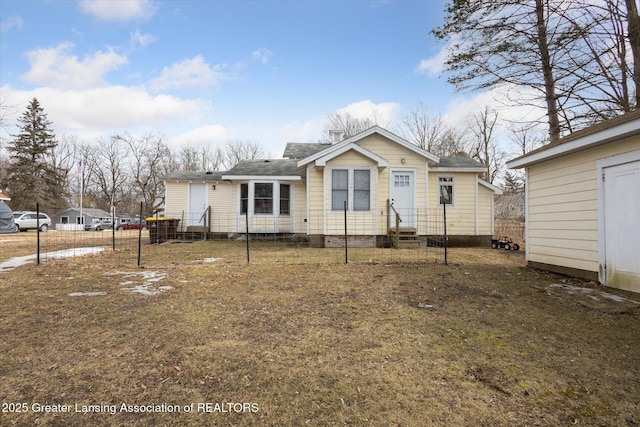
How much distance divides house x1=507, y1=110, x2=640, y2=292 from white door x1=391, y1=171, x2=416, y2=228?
4528 millimetres

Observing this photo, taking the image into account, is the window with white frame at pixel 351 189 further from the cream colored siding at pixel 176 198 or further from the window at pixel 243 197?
the cream colored siding at pixel 176 198

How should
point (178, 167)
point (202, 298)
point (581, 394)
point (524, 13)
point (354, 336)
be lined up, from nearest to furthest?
point (581, 394) → point (354, 336) → point (202, 298) → point (524, 13) → point (178, 167)

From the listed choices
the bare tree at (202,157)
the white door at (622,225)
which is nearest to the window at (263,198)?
the white door at (622,225)

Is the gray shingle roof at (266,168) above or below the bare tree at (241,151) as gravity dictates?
below

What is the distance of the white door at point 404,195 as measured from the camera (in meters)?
11.6

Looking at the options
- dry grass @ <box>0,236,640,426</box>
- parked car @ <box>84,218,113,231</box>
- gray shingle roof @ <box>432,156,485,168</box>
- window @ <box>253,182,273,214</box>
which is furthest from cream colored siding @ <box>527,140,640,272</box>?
parked car @ <box>84,218,113,231</box>

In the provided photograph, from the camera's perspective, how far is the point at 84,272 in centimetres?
640

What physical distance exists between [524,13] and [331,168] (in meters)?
8.68

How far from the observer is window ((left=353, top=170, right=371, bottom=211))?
35.6 feet

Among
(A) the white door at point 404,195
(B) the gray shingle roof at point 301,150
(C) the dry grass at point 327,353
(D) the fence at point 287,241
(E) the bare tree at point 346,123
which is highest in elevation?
(E) the bare tree at point 346,123

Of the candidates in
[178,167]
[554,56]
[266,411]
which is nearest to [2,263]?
[266,411]

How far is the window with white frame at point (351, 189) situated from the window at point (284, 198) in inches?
154

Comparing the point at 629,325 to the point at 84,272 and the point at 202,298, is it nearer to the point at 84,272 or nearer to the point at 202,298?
the point at 202,298

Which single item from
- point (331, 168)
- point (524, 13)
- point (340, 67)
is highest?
point (340, 67)
